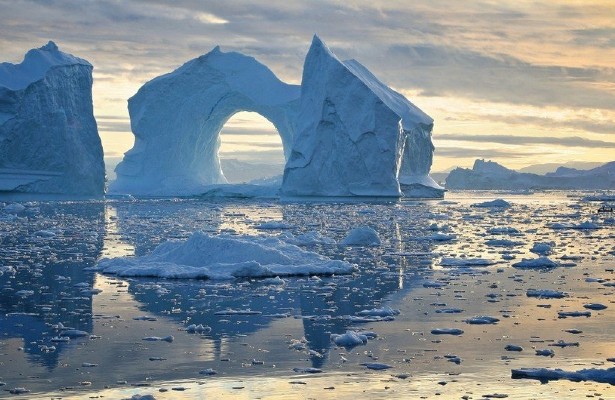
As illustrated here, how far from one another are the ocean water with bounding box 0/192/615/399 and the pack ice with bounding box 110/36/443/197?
24.3 m

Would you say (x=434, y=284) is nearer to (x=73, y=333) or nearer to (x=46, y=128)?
(x=73, y=333)

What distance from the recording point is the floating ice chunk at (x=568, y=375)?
6105 mm

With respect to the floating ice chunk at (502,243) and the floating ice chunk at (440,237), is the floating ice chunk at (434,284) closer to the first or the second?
the floating ice chunk at (502,243)

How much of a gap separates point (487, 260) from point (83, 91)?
32.4m

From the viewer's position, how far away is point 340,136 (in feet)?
129

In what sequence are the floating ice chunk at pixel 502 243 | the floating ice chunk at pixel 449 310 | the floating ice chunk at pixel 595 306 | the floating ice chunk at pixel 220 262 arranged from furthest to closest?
Answer: the floating ice chunk at pixel 502 243 < the floating ice chunk at pixel 220 262 < the floating ice chunk at pixel 595 306 < the floating ice chunk at pixel 449 310

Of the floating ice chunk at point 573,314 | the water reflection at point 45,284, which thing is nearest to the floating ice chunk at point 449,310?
the floating ice chunk at point 573,314

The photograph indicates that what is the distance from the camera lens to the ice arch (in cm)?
4538

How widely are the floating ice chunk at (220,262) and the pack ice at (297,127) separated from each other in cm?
2672

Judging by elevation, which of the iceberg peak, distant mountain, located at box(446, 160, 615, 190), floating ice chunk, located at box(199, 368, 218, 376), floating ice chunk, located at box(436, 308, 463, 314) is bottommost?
floating ice chunk, located at box(199, 368, 218, 376)

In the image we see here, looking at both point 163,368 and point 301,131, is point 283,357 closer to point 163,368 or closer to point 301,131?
point 163,368

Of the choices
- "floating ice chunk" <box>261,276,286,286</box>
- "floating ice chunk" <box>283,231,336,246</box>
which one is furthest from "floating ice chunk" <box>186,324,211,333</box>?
"floating ice chunk" <box>283,231,336,246</box>

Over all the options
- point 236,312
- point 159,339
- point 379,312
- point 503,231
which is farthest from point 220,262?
point 503,231

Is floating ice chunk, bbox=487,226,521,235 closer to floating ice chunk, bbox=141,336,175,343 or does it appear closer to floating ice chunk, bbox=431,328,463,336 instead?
floating ice chunk, bbox=431,328,463,336
